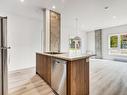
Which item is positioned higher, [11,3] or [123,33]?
[11,3]

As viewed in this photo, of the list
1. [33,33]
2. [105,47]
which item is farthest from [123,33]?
[33,33]

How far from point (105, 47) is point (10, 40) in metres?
7.43

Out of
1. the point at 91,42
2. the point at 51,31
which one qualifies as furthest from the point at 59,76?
the point at 91,42

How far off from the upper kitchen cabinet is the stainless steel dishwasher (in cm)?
217

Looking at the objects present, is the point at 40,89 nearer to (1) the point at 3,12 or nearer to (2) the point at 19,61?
(2) the point at 19,61

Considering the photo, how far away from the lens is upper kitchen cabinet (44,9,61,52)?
194 inches

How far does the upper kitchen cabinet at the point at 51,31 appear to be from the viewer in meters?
4.93

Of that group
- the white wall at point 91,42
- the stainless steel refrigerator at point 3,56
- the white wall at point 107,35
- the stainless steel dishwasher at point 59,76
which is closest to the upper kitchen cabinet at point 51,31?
the stainless steel dishwasher at point 59,76

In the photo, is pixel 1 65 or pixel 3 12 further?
pixel 3 12

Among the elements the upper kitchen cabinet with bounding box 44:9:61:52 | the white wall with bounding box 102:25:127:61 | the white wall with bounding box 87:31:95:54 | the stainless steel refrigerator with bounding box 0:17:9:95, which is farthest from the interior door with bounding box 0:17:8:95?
the white wall with bounding box 87:31:95:54

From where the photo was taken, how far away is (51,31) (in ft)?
16.7

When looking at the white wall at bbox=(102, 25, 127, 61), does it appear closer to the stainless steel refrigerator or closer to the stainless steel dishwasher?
the stainless steel dishwasher

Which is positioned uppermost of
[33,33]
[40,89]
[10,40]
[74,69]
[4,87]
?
[33,33]

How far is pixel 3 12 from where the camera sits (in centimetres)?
494
